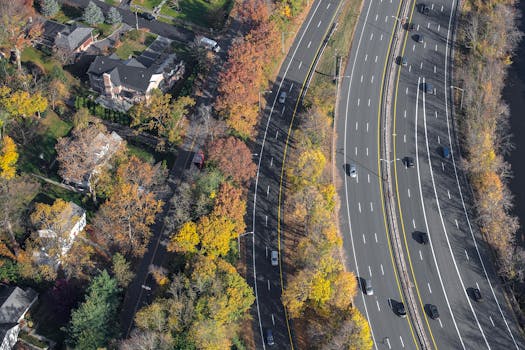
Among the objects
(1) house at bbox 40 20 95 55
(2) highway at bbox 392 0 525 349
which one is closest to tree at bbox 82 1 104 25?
(1) house at bbox 40 20 95 55

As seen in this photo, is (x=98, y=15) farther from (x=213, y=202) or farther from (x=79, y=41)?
(x=213, y=202)

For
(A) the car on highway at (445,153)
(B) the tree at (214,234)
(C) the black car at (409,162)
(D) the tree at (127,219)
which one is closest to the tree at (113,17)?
(D) the tree at (127,219)

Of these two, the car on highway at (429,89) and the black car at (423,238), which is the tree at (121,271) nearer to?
the black car at (423,238)

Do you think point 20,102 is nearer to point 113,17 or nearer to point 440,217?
point 113,17

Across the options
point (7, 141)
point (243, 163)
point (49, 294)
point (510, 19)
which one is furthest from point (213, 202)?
point (510, 19)

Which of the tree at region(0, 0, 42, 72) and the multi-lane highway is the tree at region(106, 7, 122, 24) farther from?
the multi-lane highway

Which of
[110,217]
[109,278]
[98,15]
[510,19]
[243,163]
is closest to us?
[109,278]
